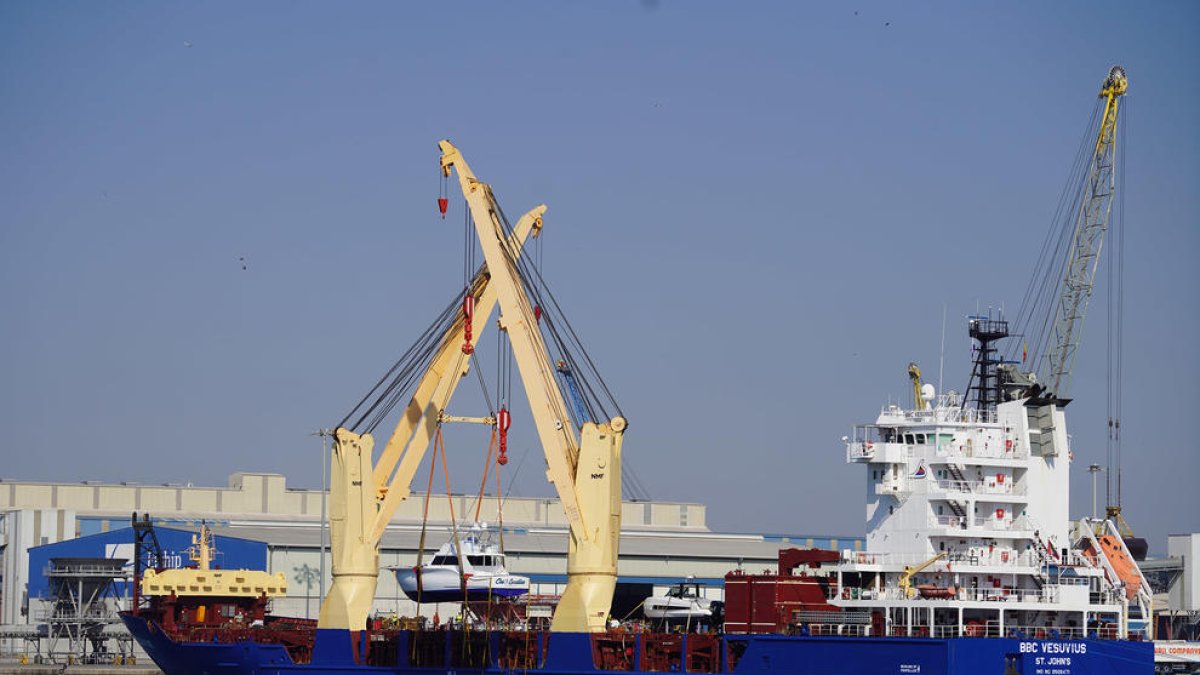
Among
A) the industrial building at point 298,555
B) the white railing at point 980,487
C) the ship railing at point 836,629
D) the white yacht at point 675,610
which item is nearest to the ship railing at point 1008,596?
the ship railing at point 836,629

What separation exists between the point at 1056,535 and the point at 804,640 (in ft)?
28.2

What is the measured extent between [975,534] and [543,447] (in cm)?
1167

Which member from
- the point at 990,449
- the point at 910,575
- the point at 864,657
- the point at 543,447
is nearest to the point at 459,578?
the point at 543,447

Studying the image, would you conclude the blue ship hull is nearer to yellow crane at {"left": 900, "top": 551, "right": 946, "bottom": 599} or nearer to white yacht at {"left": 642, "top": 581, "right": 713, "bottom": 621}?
yellow crane at {"left": 900, "top": 551, "right": 946, "bottom": 599}

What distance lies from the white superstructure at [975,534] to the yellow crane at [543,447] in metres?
7.11

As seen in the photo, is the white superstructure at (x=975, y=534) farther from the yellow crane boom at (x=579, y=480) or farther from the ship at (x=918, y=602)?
the yellow crane boom at (x=579, y=480)

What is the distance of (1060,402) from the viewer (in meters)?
50.5

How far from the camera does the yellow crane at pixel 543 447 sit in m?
44.2

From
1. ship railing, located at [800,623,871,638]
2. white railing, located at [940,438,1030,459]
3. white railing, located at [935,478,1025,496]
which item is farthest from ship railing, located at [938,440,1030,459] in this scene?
ship railing, located at [800,623,871,638]

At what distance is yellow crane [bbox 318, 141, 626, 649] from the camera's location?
44.2m

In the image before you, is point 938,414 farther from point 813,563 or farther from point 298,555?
point 298,555

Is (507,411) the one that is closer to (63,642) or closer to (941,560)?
(941,560)

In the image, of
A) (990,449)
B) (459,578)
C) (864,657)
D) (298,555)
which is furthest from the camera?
(298,555)

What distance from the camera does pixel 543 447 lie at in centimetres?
4484
